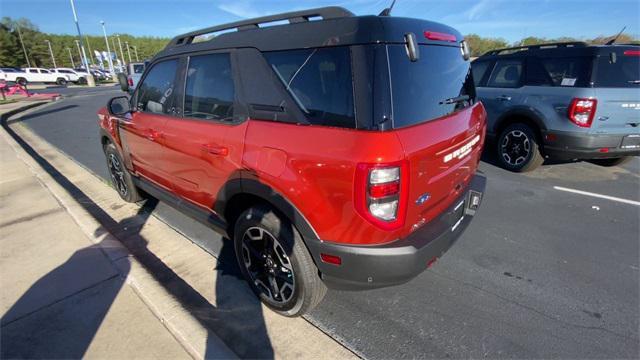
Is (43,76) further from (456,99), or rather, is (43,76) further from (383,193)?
(383,193)

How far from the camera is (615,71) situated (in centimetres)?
414

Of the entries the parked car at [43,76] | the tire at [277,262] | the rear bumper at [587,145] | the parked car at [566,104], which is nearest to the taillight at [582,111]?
the parked car at [566,104]

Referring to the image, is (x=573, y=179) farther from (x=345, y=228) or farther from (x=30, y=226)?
(x=30, y=226)

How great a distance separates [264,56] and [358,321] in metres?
1.89

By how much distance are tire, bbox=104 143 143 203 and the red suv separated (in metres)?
1.66

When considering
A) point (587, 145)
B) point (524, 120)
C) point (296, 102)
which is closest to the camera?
point (296, 102)

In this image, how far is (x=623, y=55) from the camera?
4145 millimetres

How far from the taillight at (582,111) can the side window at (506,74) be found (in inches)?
39.5

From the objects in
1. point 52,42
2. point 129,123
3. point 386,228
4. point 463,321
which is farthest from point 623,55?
point 52,42

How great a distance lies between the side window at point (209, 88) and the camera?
2.33 m

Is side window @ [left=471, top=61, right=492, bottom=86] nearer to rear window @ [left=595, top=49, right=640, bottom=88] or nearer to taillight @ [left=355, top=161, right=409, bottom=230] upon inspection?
rear window @ [left=595, top=49, right=640, bottom=88]

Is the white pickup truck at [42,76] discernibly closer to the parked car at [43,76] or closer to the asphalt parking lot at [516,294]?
the parked car at [43,76]

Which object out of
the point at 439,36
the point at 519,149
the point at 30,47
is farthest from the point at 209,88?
the point at 30,47

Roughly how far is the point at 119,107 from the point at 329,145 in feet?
10.0
